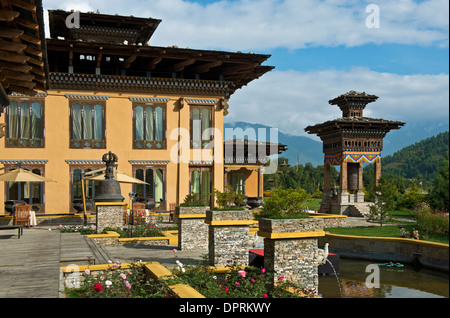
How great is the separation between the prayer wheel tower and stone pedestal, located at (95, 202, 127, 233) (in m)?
19.2

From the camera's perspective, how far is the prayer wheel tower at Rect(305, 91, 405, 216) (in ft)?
106

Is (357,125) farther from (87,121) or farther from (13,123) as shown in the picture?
(13,123)

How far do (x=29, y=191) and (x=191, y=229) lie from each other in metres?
13.2

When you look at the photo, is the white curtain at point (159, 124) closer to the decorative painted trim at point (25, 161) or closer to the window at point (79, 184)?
the window at point (79, 184)

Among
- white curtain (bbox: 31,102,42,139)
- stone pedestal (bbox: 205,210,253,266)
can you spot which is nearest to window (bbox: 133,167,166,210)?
white curtain (bbox: 31,102,42,139)

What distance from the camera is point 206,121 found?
2722 centimetres

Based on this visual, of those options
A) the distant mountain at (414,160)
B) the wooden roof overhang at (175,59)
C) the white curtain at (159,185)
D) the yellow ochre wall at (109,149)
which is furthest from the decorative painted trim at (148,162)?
the distant mountain at (414,160)

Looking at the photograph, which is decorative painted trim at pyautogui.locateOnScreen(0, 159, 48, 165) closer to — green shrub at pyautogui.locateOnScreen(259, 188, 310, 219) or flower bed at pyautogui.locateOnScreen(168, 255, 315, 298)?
flower bed at pyautogui.locateOnScreen(168, 255, 315, 298)

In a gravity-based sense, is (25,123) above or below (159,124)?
below

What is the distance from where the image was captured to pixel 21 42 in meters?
8.43

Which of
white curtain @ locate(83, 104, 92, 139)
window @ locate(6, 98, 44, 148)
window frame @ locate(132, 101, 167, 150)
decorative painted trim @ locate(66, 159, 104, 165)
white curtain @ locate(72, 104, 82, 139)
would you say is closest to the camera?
window @ locate(6, 98, 44, 148)

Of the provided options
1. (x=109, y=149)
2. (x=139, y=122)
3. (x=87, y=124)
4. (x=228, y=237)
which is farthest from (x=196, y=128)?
(x=228, y=237)
